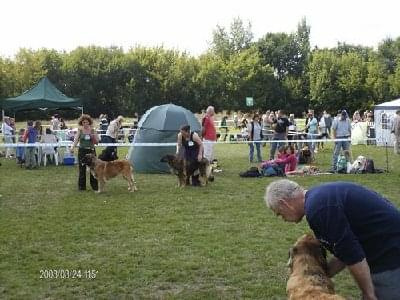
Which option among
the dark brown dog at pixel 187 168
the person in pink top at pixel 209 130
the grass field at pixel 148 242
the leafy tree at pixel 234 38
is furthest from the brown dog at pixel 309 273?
the leafy tree at pixel 234 38

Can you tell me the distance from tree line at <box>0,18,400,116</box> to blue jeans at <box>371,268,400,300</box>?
131 feet

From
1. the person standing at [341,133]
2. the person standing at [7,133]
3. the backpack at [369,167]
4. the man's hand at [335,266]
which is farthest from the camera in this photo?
the person standing at [7,133]

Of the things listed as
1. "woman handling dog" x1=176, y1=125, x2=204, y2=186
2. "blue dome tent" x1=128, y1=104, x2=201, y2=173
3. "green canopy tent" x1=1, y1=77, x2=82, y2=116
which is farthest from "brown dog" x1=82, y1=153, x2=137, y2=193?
"green canopy tent" x1=1, y1=77, x2=82, y2=116

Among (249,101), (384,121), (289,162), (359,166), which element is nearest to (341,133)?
(359,166)

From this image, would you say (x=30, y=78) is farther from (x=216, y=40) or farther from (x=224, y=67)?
(x=216, y=40)

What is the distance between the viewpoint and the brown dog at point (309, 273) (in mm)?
2381

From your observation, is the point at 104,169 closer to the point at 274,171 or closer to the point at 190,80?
the point at 274,171

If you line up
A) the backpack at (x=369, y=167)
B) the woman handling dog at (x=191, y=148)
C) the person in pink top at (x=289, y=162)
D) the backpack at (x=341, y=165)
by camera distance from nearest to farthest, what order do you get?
the woman handling dog at (x=191, y=148) < the backpack at (x=369, y=167) < the person in pink top at (x=289, y=162) < the backpack at (x=341, y=165)

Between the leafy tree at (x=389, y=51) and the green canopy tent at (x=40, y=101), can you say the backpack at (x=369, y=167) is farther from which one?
the leafy tree at (x=389, y=51)

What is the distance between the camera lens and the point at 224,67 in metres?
48.1

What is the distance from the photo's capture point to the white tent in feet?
68.1

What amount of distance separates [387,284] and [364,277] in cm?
20

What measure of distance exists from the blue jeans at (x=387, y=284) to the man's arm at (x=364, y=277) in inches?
3.1

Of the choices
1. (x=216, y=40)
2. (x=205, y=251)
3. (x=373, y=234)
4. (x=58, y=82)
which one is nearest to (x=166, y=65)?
(x=58, y=82)
